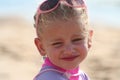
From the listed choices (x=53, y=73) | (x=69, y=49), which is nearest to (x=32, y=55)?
(x=53, y=73)

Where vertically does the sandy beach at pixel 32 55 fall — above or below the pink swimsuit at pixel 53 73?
below

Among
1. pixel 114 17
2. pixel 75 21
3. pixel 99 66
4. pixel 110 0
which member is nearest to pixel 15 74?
pixel 99 66

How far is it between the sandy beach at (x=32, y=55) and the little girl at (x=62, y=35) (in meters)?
4.60

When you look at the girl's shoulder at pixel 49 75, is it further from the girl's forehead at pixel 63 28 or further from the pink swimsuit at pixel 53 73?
the girl's forehead at pixel 63 28

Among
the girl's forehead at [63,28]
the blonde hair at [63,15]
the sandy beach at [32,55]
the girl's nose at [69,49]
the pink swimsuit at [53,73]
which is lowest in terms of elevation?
the sandy beach at [32,55]

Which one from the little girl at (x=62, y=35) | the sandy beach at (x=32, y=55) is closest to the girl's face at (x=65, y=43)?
the little girl at (x=62, y=35)

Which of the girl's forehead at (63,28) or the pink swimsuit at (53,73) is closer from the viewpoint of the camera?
the girl's forehead at (63,28)

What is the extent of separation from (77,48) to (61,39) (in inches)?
5.0

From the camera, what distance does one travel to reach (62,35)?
3141mm

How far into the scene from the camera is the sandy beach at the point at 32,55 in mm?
8203

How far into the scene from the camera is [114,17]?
38.1ft

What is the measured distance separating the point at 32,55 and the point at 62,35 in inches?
244

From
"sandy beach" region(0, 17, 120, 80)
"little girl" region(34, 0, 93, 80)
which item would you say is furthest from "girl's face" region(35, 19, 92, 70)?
"sandy beach" region(0, 17, 120, 80)

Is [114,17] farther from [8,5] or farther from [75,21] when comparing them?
[75,21]
